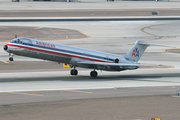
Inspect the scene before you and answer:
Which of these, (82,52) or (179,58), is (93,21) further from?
(82,52)

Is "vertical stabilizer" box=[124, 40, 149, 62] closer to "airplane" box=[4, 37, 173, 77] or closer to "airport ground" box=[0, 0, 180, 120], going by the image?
"airplane" box=[4, 37, 173, 77]

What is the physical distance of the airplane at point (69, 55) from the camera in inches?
1516

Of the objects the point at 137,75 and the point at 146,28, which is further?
the point at 146,28

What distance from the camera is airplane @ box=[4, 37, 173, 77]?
38500 mm

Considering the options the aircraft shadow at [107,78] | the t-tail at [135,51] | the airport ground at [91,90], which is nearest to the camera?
the airport ground at [91,90]

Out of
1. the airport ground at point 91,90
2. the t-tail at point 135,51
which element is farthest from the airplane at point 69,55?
the airport ground at point 91,90

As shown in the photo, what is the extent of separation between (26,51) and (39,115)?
16.2 m

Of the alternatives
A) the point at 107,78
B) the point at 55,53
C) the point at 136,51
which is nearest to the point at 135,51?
the point at 136,51

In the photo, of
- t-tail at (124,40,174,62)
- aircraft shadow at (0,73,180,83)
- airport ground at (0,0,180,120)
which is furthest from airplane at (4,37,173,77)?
airport ground at (0,0,180,120)

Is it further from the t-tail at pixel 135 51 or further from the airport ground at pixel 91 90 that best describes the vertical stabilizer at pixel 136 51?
the airport ground at pixel 91 90

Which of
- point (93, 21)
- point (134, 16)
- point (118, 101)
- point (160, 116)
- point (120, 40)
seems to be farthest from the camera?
point (134, 16)

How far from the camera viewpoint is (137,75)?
44.2 metres

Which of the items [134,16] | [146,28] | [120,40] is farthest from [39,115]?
[134,16]

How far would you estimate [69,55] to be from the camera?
40188mm
